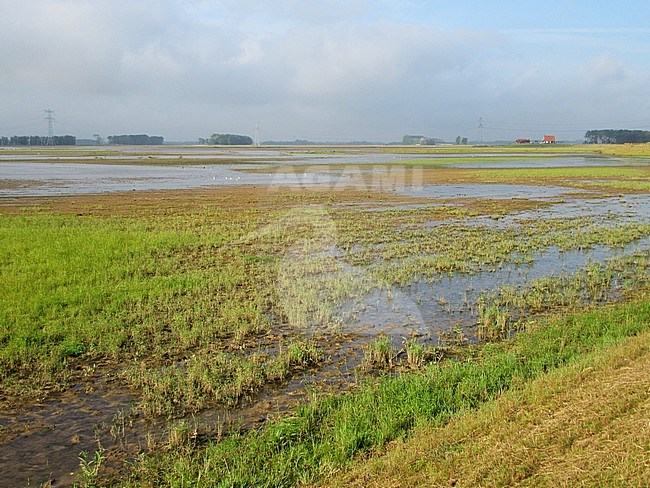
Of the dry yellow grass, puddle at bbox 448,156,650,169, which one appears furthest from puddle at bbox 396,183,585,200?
the dry yellow grass

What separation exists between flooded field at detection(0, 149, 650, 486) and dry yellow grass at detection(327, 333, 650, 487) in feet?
6.59

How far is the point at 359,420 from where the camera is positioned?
600 cm

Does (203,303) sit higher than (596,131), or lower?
lower

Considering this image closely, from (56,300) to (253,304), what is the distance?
150 inches

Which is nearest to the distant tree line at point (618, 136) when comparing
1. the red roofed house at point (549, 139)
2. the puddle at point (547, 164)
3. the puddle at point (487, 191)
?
the red roofed house at point (549, 139)

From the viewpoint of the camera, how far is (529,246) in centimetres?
1688

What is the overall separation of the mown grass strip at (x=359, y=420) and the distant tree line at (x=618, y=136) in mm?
181064

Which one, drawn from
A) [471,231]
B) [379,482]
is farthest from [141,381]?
[471,231]

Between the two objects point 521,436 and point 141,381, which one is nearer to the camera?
point 521,436

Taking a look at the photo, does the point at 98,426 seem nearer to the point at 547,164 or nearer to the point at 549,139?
the point at 547,164

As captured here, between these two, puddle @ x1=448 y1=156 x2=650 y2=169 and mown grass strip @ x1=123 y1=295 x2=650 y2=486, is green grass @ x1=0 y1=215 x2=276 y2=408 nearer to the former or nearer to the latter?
mown grass strip @ x1=123 y1=295 x2=650 y2=486

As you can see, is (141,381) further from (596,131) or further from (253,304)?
(596,131)

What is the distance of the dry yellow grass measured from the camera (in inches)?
162

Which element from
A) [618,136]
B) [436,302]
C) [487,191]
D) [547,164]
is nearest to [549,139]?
[618,136]
